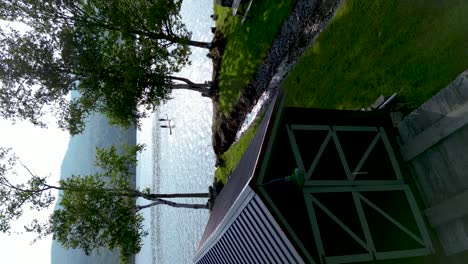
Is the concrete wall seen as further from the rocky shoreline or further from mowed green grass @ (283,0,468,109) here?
the rocky shoreline

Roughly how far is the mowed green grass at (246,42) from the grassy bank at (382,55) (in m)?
3.53

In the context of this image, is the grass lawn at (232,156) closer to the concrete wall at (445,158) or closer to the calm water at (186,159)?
the calm water at (186,159)

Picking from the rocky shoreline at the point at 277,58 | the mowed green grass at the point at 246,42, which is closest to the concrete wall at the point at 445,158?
the rocky shoreline at the point at 277,58

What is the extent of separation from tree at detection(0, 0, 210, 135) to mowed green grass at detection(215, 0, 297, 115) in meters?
3.49

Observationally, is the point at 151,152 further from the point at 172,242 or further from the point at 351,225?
the point at 351,225

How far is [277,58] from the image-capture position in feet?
74.6

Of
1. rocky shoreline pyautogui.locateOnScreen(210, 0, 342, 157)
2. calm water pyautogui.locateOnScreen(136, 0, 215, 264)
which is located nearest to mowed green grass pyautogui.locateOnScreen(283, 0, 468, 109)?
rocky shoreline pyautogui.locateOnScreen(210, 0, 342, 157)

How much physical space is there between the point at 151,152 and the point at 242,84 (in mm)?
38703

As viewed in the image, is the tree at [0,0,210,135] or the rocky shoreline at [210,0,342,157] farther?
the tree at [0,0,210,135]

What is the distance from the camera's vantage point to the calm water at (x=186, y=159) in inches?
1355

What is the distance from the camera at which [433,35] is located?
12516mm

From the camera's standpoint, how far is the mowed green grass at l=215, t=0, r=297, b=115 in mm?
22750

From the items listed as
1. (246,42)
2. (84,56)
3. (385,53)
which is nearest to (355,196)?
(385,53)

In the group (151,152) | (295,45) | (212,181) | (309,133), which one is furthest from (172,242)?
(309,133)
